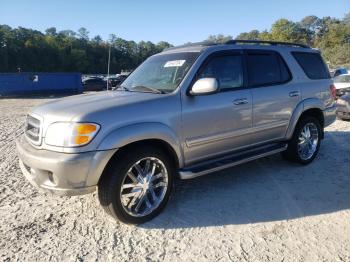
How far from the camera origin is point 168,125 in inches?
151

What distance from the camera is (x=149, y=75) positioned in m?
4.68

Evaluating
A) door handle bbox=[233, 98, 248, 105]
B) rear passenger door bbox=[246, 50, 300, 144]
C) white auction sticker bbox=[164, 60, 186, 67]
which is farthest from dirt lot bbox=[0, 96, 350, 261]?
white auction sticker bbox=[164, 60, 186, 67]

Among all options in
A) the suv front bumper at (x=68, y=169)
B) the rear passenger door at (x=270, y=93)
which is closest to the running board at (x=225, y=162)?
the rear passenger door at (x=270, y=93)

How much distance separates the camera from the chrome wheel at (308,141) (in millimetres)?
5719

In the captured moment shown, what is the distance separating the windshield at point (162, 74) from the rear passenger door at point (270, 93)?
1020 millimetres

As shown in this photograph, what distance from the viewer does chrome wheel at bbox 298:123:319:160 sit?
5719 mm

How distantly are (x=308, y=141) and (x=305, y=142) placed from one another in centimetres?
9

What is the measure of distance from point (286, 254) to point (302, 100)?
9.97 feet

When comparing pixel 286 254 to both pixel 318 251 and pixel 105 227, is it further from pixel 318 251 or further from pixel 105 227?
pixel 105 227

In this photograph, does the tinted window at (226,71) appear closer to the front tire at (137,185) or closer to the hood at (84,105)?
the hood at (84,105)

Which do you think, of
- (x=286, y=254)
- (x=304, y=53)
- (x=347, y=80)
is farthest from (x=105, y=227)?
(x=347, y=80)

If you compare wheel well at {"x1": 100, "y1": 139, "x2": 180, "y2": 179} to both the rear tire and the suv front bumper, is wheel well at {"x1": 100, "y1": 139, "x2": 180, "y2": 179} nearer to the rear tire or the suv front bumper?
the suv front bumper

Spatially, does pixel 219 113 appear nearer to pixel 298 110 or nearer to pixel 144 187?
pixel 144 187

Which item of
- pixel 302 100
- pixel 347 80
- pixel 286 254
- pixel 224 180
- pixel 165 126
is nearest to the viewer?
pixel 286 254
